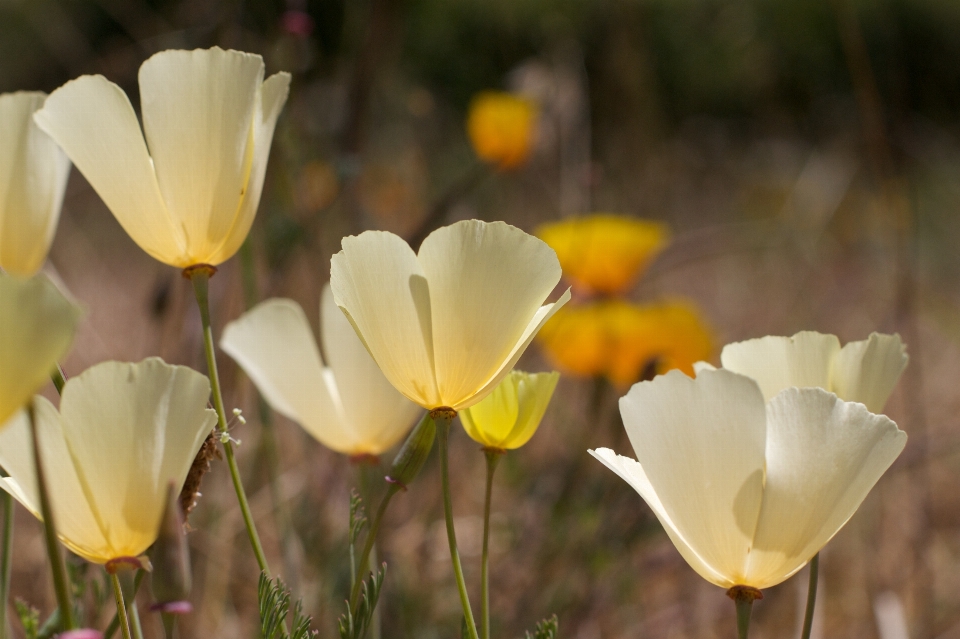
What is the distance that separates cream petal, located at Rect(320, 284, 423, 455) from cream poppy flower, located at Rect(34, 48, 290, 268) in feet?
0.37

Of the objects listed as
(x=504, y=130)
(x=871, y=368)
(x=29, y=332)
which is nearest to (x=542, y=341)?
(x=504, y=130)

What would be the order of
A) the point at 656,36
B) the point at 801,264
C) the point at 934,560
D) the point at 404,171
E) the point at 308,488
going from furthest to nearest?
the point at 656,36 < the point at 801,264 < the point at 404,171 < the point at 934,560 < the point at 308,488

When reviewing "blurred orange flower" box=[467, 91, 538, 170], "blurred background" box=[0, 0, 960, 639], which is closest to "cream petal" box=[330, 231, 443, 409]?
"blurred background" box=[0, 0, 960, 639]

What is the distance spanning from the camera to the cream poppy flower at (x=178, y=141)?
1.32ft

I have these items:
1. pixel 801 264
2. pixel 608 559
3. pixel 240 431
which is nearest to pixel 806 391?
pixel 608 559

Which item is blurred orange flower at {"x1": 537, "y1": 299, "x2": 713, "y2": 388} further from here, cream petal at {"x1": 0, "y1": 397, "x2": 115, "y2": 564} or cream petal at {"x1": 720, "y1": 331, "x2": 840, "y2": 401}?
cream petal at {"x1": 0, "y1": 397, "x2": 115, "y2": 564}

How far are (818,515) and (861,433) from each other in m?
0.04

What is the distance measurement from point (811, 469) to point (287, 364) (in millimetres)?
325

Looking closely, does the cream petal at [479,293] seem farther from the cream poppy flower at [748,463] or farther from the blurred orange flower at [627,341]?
the blurred orange flower at [627,341]

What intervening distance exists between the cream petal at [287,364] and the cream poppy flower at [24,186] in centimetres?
13

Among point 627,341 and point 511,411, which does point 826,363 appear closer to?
point 511,411

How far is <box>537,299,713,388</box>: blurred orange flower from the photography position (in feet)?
3.50

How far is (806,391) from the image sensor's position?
0.34 meters

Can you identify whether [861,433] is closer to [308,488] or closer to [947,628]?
[308,488]
